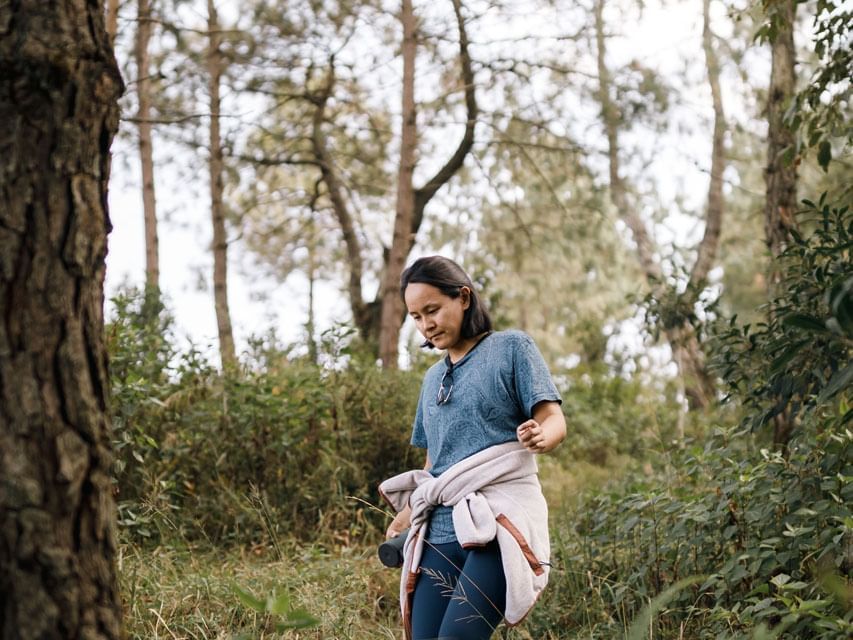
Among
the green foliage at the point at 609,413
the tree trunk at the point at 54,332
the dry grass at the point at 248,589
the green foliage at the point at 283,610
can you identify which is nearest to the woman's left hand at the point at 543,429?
the green foliage at the point at 283,610

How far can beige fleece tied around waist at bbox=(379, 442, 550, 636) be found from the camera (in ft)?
8.86

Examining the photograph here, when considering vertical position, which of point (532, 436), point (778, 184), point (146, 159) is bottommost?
point (532, 436)

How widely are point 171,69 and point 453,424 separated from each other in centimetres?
1013

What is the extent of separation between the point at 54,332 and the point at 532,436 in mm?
1314

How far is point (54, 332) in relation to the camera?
1.83 metres

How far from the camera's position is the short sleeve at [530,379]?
2.81 metres

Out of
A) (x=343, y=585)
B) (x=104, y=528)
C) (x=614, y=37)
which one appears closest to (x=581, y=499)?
(x=343, y=585)

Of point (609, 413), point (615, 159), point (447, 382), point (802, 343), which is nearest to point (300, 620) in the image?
point (447, 382)

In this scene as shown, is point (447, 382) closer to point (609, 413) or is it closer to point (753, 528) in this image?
point (753, 528)

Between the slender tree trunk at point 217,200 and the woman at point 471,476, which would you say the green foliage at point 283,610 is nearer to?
the woman at point 471,476

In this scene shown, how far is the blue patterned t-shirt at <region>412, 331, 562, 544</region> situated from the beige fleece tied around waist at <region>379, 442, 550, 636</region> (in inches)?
2.0

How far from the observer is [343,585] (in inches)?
178

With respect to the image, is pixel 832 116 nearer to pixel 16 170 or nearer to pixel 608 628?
pixel 608 628

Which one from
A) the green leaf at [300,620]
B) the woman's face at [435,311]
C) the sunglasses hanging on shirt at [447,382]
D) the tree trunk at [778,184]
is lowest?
the green leaf at [300,620]
